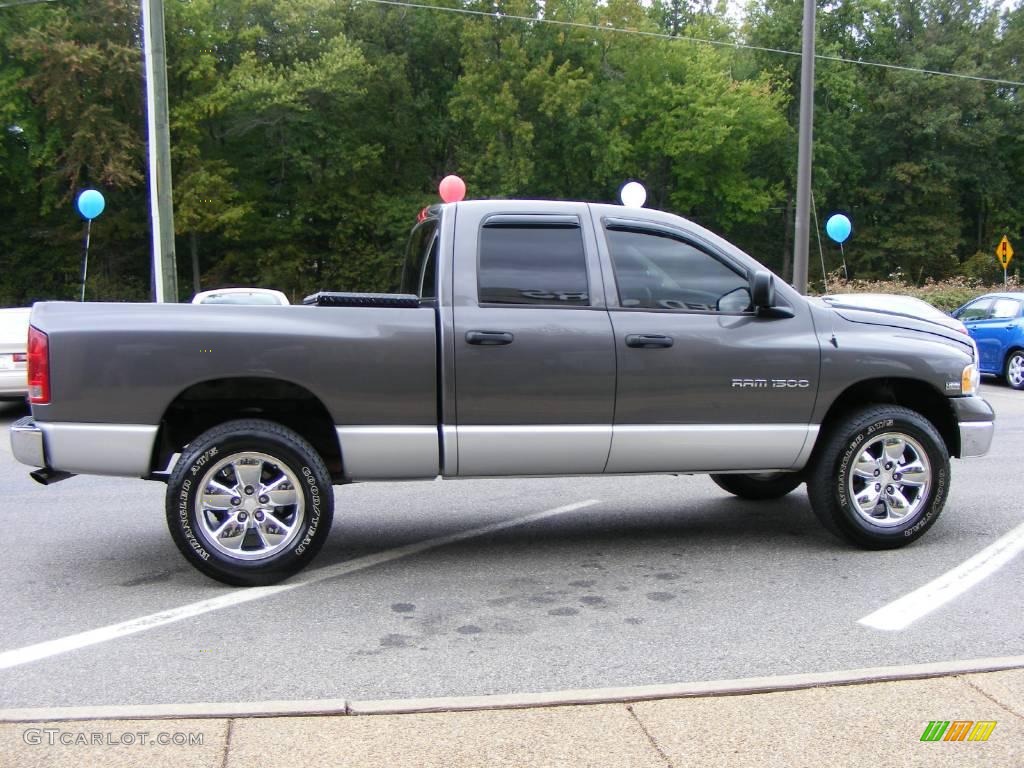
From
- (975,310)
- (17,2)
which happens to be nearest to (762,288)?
(975,310)

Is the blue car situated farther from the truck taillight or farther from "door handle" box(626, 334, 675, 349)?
the truck taillight

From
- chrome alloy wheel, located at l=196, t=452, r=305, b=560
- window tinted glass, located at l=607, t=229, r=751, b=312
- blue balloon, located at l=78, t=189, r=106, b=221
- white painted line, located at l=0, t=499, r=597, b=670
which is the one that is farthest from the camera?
blue balloon, located at l=78, t=189, r=106, b=221

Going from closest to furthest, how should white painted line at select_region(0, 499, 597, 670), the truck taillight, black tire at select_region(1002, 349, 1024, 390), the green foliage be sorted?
1. white painted line at select_region(0, 499, 597, 670)
2. the truck taillight
3. black tire at select_region(1002, 349, 1024, 390)
4. the green foliage

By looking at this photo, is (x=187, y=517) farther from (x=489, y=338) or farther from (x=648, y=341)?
(x=648, y=341)

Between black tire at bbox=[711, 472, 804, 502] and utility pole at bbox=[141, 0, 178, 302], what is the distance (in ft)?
36.2

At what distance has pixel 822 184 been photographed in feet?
157

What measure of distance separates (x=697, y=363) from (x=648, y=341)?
313 millimetres

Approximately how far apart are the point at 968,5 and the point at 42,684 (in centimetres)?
5589

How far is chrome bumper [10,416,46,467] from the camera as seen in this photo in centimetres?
504

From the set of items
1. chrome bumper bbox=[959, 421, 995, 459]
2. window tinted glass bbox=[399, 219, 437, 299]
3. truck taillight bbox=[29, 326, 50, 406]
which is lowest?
chrome bumper bbox=[959, 421, 995, 459]

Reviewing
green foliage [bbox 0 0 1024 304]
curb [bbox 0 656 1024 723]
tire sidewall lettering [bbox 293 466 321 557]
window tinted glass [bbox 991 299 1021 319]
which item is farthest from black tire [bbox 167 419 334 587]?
green foliage [bbox 0 0 1024 304]

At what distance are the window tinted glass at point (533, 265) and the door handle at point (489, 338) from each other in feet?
0.72

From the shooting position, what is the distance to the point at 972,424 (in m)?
5.98

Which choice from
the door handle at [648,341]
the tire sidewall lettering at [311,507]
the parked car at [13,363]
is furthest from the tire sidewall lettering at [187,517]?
the parked car at [13,363]
